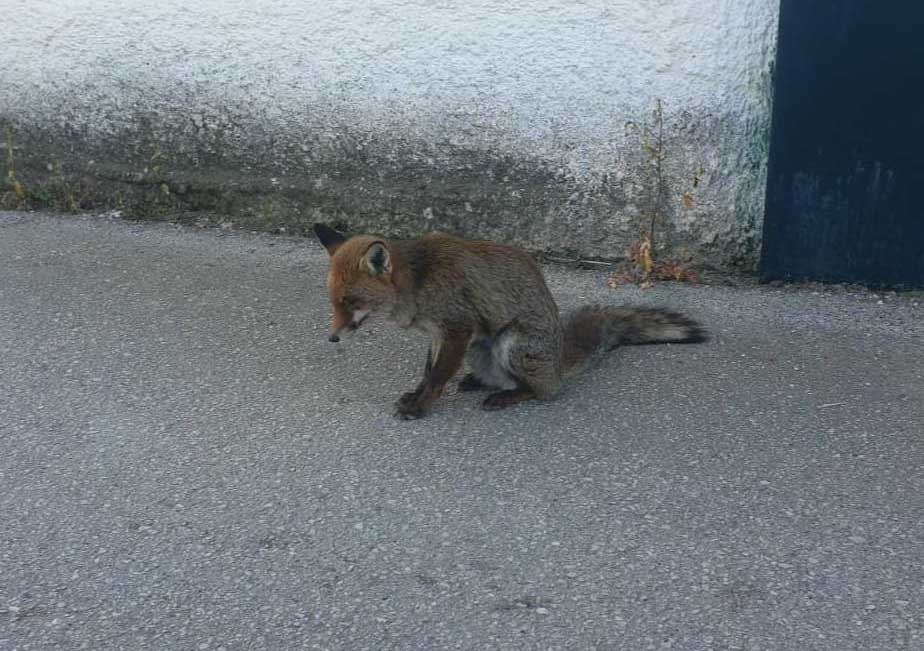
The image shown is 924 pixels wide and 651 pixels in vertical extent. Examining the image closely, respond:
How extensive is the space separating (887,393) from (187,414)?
3016 millimetres

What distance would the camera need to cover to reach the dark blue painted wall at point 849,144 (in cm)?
505

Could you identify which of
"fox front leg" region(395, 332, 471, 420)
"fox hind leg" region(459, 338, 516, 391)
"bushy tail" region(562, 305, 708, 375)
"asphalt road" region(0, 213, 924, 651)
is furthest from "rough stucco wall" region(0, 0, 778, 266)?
"fox front leg" region(395, 332, 471, 420)

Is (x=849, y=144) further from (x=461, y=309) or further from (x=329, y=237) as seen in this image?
(x=329, y=237)

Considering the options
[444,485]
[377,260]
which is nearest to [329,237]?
[377,260]

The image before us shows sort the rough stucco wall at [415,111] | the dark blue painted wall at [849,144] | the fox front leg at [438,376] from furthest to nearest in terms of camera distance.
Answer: the rough stucco wall at [415,111], the dark blue painted wall at [849,144], the fox front leg at [438,376]

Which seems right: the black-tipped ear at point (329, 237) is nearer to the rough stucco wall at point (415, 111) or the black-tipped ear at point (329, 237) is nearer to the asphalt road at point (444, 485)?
the asphalt road at point (444, 485)

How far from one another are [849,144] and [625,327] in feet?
5.02

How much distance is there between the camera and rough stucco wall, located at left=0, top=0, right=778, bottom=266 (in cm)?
551

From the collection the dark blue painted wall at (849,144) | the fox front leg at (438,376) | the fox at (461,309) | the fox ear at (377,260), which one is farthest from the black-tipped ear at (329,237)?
the dark blue painted wall at (849,144)

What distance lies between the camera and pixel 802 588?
321cm

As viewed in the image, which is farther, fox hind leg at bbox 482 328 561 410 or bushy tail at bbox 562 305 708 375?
bushy tail at bbox 562 305 708 375

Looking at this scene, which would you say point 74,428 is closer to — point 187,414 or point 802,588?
point 187,414

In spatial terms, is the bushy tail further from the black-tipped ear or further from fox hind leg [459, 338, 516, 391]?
the black-tipped ear

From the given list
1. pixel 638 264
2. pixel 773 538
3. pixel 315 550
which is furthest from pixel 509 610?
pixel 638 264
